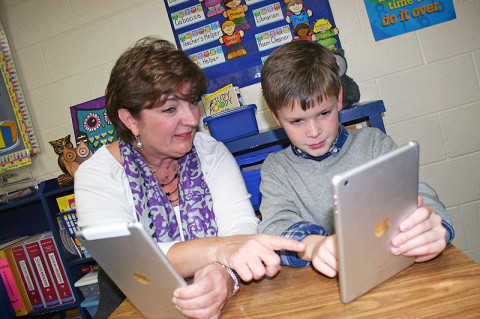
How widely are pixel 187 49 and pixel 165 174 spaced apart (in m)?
0.88

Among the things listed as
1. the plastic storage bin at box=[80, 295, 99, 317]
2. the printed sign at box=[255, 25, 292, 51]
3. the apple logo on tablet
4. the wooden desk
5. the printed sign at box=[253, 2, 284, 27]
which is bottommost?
the plastic storage bin at box=[80, 295, 99, 317]

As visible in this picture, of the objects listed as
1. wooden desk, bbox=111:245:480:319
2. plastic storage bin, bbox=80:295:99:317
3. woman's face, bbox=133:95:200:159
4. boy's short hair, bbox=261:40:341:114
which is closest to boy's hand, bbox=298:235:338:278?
wooden desk, bbox=111:245:480:319

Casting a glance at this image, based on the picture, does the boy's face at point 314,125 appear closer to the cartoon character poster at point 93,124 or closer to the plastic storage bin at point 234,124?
the plastic storage bin at point 234,124

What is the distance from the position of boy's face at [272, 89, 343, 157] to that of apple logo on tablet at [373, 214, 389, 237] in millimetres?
472

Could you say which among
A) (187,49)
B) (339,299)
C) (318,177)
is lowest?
(339,299)

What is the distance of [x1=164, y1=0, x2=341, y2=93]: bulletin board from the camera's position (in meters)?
1.88

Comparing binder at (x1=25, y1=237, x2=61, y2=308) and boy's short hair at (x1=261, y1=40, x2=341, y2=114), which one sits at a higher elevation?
boy's short hair at (x1=261, y1=40, x2=341, y2=114)

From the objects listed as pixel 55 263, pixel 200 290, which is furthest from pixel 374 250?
pixel 55 263

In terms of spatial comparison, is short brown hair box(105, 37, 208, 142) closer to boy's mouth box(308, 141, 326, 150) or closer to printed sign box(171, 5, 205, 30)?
boy's mouth box(308, 141, 326, 150)

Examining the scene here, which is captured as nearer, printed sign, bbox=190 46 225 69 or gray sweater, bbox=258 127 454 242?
gray sweater, bbox=258 127 454 242

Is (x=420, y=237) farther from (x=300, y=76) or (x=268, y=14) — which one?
(x=268, y=14)

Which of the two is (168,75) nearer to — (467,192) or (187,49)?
(187,49)

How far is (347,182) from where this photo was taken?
1.62 ft

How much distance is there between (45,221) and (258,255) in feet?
6.88
